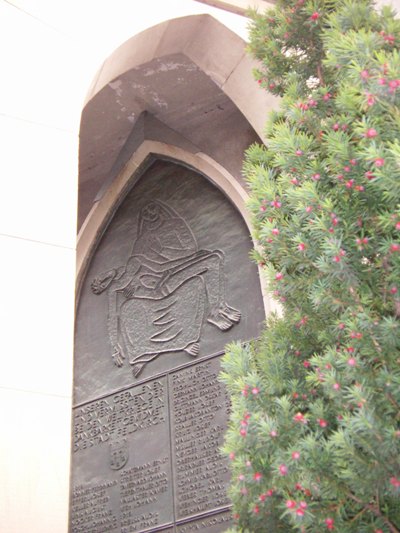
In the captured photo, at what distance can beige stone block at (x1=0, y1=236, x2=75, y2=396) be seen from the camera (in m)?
4.52

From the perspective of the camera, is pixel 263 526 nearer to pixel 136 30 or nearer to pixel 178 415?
pixel 178 415

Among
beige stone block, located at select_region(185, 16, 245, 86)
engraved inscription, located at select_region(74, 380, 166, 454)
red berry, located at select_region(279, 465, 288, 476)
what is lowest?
red berry, located at select_region(279, 465, 288, 476)

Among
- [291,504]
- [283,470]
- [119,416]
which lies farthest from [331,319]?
[119,416]

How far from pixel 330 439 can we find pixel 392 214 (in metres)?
0.96

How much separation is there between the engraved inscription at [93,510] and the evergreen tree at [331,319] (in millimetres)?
4037

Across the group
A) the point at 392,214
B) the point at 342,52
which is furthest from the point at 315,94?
the point at 392,214

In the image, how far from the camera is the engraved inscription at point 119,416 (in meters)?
7.45

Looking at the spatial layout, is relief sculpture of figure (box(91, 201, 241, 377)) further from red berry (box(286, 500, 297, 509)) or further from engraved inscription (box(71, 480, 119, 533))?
red berry (box(286, 500, 297, 509))

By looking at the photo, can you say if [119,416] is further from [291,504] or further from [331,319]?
[291,504]

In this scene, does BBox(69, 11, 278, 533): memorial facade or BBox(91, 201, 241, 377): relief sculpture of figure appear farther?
BBox(91, 201, 241, 377): relief sculpture of figure

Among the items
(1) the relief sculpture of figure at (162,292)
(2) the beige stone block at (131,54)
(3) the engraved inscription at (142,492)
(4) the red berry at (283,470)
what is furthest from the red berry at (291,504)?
(1) the relief sculpture of figure at (162,292)

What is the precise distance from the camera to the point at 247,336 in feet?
23.6

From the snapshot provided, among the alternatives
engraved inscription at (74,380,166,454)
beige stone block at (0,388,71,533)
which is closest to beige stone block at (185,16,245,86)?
engraved inscription at (74,380,166,454)

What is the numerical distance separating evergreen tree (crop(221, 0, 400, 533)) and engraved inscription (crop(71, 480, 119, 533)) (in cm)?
404
